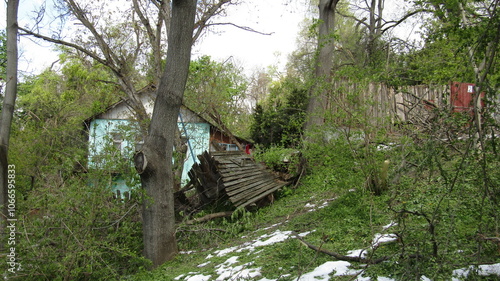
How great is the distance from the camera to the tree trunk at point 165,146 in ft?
22.6

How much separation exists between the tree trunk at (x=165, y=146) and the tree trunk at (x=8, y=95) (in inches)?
128

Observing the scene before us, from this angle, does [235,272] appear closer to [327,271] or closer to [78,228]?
[327,271]

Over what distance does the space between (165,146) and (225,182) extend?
2421mm

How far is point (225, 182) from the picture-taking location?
9.09 meters

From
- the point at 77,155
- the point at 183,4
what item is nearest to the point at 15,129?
the point at 77,155

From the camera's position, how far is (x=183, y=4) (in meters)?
7.10

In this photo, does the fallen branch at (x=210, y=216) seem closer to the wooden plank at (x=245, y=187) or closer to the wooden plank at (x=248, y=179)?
the wooden plank at (x=245, y=187)

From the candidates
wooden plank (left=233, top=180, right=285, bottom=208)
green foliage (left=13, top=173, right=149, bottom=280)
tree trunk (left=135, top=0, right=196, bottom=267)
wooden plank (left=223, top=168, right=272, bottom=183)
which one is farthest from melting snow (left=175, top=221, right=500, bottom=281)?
wooden plank (left=223, top=168, right=272, bottom=183)

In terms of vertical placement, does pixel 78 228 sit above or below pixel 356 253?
below

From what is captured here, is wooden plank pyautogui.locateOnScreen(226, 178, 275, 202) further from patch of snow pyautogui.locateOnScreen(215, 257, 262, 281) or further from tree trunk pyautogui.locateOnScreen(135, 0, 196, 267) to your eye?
patch of snow pyautogui.locateOnScreen(215, 257, 262, 281)

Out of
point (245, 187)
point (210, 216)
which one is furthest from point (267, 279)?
point (245, 187)

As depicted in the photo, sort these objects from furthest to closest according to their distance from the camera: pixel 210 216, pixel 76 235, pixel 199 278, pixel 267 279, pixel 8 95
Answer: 1. pixel 210 216
2. pixel 8 95
3. pixel 76 235
4. pixel 199 278
5. pixel 267 279

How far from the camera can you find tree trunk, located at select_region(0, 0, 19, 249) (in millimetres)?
7848

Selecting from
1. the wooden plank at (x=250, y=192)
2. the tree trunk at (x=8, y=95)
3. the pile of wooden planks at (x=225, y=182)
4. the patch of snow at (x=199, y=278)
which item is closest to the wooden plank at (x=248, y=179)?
the pile of wooden planks at (x=225, y=182)
